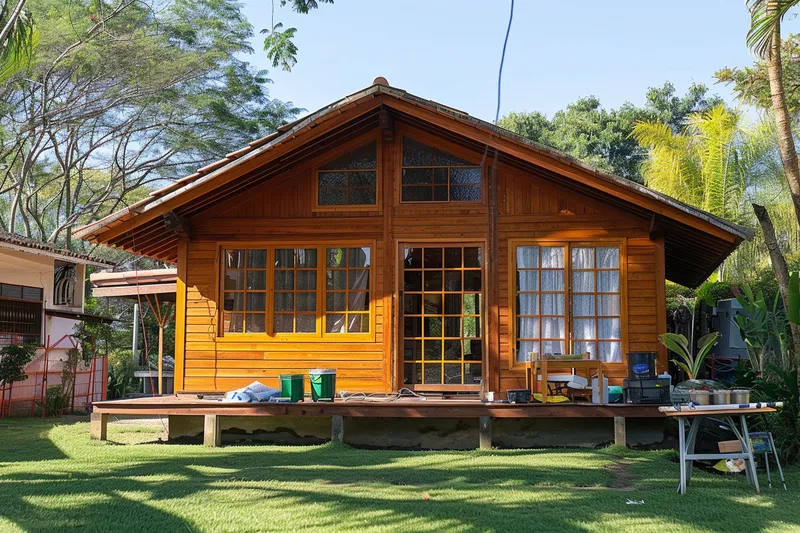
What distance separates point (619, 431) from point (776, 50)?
4510 mm

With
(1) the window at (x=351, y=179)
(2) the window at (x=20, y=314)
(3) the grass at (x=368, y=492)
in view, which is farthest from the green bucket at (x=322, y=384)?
(2) the window at (x=20, y=314)

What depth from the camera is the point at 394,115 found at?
35.7 ft

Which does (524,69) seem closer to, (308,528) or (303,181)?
(303,181)

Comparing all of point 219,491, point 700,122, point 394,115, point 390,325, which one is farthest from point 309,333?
point 700,122

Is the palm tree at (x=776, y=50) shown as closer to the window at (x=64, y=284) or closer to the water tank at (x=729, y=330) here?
the water tank at (x=729, y=330)

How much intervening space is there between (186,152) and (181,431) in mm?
17873

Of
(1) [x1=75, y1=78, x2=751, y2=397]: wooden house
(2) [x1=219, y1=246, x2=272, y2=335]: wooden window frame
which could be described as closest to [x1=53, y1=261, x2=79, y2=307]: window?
(1) [x1=75, y1=78, x2=751, y2=397]: wooden house

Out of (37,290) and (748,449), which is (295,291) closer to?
(748,449)

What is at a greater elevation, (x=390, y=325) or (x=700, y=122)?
(x=700, y=122)

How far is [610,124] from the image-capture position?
114ft

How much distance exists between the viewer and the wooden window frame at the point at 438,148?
427 inches

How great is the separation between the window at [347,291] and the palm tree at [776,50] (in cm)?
521

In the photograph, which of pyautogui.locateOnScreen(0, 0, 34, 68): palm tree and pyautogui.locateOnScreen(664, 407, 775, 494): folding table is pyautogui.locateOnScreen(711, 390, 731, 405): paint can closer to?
pyautogui.locateOnScreen(664, 407, 775, 494): folding table

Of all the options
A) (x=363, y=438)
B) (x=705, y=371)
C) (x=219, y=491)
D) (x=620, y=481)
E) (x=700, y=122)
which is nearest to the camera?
(x=219, y=491)
